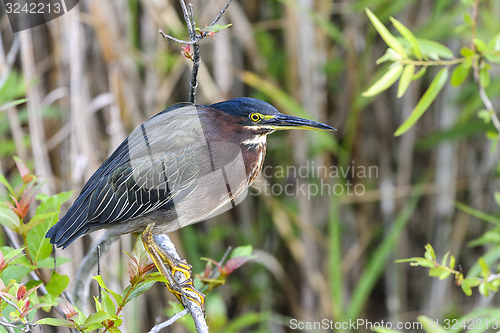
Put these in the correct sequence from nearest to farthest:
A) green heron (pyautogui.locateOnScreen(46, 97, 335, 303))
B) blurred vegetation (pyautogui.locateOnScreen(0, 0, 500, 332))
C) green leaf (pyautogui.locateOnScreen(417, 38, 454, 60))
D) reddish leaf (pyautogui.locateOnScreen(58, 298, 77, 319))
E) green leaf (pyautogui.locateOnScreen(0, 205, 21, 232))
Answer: reddish leaf (pyautogui.locateOnScreen(58, 298, 77, 319))
green leaf (pyautogui.locateOnScreen(0, 205, 21, 232))
green heron (pyautogui.locateOnScreen(46, 97, 335, 303))
green leaf (pyautogui.locateOnScreen(417, 38, 454, 60))
blurred vegetation (pyautogui.locateOnScreen(0, 0, 500, 332))

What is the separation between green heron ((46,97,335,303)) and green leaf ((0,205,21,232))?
323mm

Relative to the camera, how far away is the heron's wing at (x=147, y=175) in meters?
1.91

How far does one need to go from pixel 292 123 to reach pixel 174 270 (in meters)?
0.68

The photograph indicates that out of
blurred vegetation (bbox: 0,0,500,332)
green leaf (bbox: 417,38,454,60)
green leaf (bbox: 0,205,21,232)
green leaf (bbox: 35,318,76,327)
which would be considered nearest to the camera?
green leaf (bbox: 35,318,76,327)

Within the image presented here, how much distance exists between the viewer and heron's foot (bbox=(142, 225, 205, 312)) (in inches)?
70.8

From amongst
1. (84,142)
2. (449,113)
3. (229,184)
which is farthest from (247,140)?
(449,113)

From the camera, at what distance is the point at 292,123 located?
1.89 meters

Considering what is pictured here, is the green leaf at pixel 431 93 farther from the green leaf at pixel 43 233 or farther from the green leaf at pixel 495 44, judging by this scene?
the green leaf at pixel 43 233

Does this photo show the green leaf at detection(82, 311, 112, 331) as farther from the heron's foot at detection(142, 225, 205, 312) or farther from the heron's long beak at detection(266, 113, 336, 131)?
the heron's long beak at detection(266, 113, 336, 131)

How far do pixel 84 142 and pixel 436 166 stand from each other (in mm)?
2072

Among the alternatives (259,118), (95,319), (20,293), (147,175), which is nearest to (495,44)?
(259,118)

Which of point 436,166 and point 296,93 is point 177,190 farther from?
point 436,166

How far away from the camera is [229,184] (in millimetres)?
1929

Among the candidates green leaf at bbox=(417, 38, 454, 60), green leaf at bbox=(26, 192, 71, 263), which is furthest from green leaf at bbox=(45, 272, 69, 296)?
green leaf at bbox=(417, 38, 454, 60)
